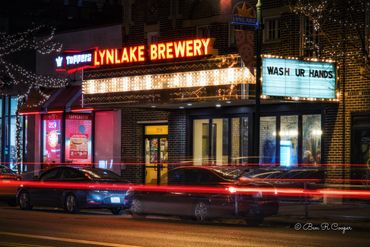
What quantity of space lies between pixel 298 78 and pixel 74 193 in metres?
8.13

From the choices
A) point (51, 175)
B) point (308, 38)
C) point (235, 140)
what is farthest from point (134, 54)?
point (51, 175)

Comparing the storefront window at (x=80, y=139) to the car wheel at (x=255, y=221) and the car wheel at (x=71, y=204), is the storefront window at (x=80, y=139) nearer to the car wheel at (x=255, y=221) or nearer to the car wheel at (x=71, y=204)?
the car wheel at (x=71, y=204)

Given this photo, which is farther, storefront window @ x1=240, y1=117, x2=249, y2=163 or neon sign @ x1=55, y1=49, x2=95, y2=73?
neon sign @ x1=55, y1=49, x2=95, y2=73

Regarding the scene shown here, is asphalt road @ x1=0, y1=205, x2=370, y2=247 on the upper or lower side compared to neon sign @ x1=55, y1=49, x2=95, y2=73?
lower

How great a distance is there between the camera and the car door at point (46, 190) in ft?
79.5

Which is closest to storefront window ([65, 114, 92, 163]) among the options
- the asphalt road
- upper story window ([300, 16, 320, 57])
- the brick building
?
the brick building

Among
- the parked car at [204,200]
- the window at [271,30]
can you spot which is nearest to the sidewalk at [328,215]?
the parked car at [204,200]

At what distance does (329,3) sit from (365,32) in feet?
4.85

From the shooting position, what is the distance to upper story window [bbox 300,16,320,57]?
2708 centimetres

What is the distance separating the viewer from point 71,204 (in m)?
23.6

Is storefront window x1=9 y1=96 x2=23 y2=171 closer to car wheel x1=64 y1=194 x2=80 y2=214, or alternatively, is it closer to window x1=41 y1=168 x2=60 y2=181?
window x1=41 y1=168 x2=60 y2=181

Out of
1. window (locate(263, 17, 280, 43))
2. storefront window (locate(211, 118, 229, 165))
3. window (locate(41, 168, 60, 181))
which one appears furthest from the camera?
storefront window (locate(211, 118, 229, 165))

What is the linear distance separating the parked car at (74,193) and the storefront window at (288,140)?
261 inches

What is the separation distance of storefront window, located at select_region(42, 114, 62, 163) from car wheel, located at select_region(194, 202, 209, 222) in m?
17.6
